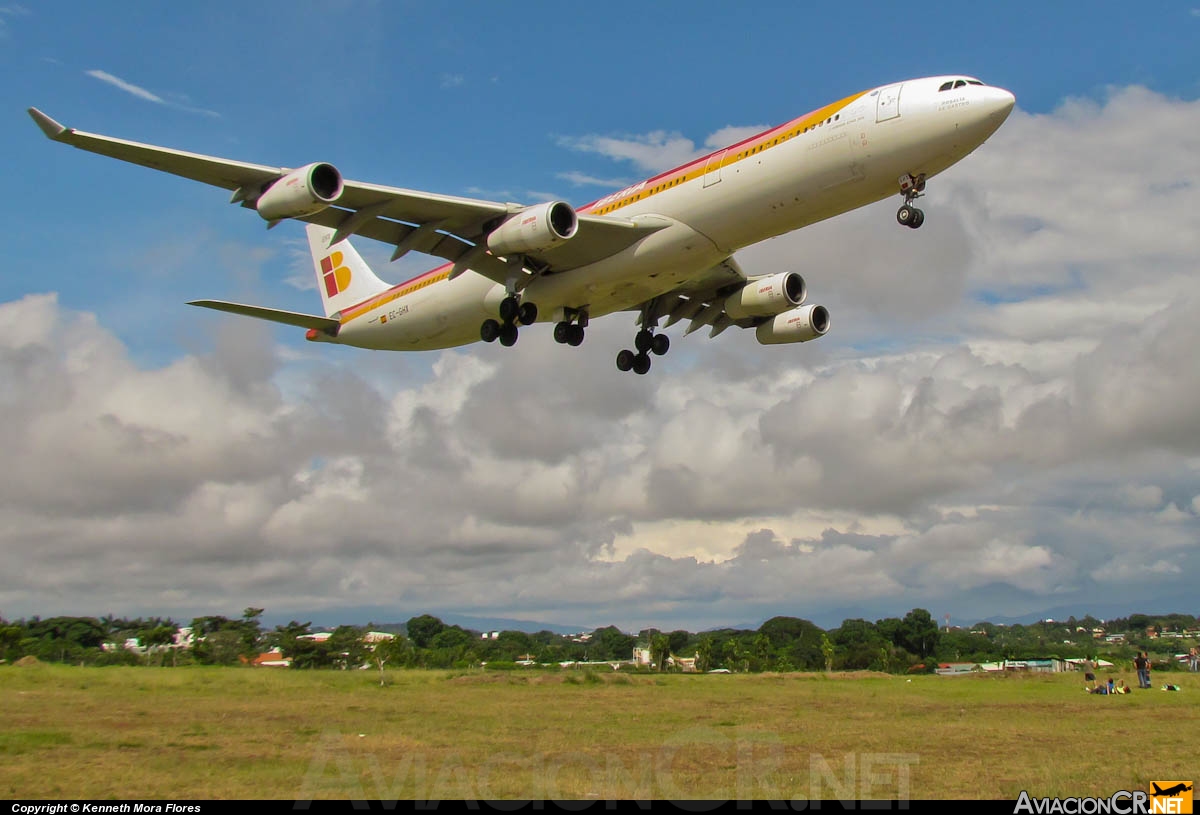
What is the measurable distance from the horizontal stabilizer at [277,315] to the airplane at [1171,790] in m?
26.3

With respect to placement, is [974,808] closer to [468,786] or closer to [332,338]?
[468,786]

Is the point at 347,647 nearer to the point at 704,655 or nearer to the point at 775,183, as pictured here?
the point at 704,655

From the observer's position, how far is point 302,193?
81.4 ft

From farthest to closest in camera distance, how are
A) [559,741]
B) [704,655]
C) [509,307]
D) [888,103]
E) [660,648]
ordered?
[704,655], [660,648], [509,307], [888,103], [559,741]

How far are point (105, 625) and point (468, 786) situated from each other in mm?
79917

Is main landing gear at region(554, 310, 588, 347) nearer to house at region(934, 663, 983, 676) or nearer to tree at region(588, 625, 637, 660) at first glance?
house at region(934, 663, 983, 676)

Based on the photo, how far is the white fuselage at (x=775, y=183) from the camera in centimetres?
2402

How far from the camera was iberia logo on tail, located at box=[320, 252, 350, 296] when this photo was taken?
41.0 meters

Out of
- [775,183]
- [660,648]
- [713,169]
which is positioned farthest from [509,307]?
[660,648]

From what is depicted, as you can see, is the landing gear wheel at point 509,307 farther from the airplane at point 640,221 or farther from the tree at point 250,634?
the tree at point 250,634

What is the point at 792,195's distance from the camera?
25875 millimetres

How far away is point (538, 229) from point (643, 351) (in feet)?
33.4

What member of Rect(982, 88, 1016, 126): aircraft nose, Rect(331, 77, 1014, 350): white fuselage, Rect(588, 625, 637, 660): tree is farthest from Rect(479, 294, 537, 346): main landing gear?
Rect(588, 625, 637, 660): tree

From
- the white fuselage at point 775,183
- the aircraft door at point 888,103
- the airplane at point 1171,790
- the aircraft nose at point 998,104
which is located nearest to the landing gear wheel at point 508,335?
the white fuselage at point 775,183
